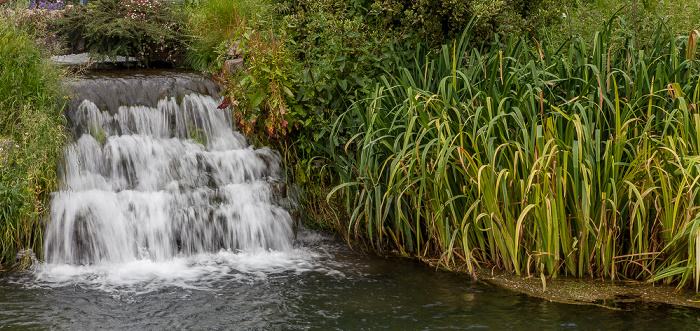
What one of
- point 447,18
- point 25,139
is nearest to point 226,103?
point 25,139

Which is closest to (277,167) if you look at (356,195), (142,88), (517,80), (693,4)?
(356,195)

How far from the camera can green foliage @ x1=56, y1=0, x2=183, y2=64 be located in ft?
29.0

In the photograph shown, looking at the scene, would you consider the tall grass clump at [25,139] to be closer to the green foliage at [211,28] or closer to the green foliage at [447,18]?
the green foliage at [211,28]

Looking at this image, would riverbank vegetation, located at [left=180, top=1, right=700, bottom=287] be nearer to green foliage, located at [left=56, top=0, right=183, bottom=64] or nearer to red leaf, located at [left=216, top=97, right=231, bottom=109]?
red leaf, located at [left=216, top=97, right=231, bottom=109]

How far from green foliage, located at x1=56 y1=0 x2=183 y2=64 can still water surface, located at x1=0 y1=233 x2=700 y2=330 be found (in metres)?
4.26

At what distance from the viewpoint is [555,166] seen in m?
4.75

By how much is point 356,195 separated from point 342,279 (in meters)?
0.92

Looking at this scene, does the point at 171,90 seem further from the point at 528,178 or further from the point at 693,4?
the point at 693,4

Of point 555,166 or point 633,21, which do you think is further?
point 633,21

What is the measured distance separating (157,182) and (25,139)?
1.26 m

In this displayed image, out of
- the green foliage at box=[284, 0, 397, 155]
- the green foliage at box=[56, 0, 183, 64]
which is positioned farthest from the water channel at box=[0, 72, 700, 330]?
the green foliage at box=[56, 0, 183, 64]

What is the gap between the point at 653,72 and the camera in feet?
17.3

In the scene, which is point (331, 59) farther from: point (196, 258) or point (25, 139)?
point (25, 139)

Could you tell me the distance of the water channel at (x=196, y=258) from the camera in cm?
441
